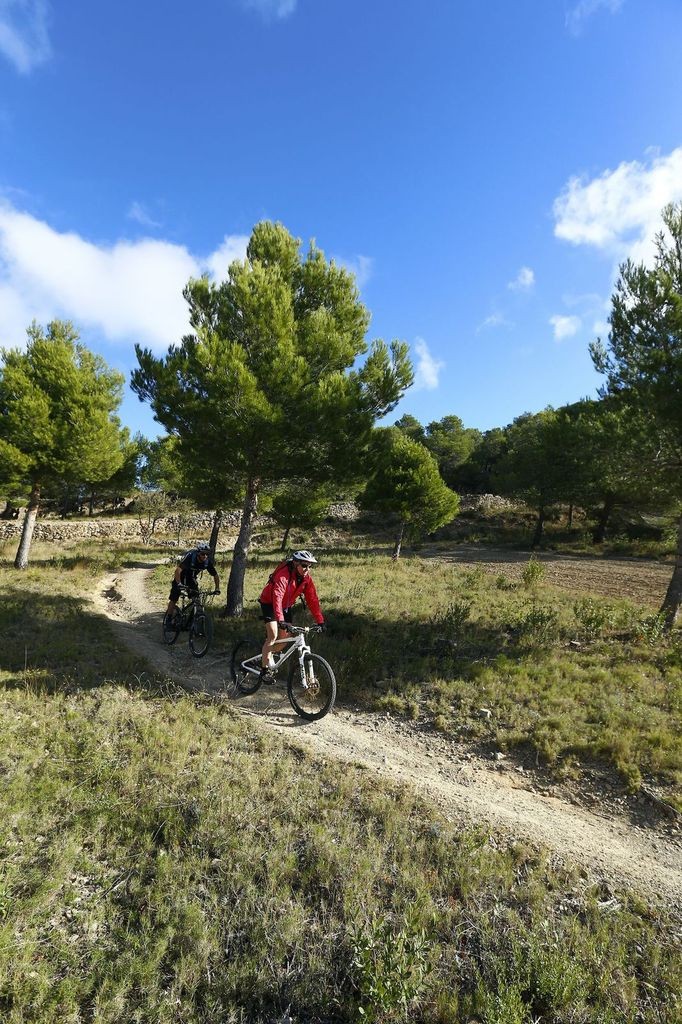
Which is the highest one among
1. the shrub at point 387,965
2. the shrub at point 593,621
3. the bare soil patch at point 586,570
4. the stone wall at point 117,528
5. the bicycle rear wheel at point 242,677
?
the bare soil patch at point 586,570

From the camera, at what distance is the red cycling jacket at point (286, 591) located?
7617mm

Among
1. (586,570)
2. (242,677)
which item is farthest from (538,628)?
→ (586,570)

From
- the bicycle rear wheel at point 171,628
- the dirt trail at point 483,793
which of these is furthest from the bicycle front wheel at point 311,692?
the bicycle rear wheel at point 171,628

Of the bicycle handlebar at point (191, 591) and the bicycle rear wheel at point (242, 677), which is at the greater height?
the bicycle handlebar at point (191, 591)

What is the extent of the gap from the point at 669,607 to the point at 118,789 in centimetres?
1211

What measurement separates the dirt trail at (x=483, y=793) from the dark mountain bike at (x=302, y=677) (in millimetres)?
217

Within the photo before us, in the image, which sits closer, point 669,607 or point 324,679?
point 324,679

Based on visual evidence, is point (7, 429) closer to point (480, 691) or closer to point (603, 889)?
point (480, 691)

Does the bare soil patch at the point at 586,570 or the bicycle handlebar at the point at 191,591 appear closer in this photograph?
the bicycle handlebar at the point at 191,591

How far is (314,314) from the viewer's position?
40.9 ft

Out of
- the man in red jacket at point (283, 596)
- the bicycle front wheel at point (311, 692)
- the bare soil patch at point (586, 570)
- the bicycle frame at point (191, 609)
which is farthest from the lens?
the bare soil patch at point (586, 570)

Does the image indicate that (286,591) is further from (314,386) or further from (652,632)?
(652,632)

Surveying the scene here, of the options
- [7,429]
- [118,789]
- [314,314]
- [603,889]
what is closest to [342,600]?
[314,314]

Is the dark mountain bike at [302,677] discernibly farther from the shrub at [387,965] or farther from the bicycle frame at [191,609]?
the shrub at [387,965]
